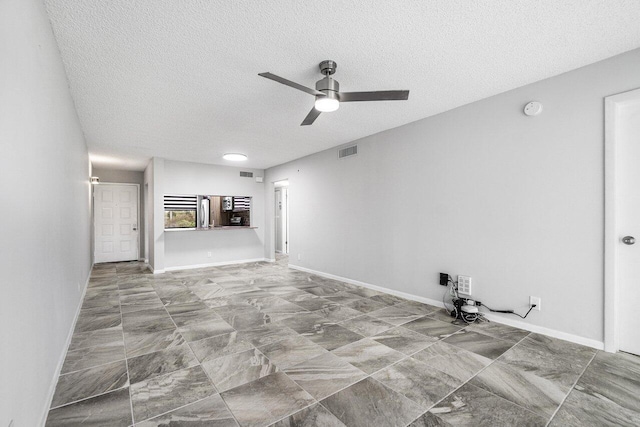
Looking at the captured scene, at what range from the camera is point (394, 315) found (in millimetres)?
3543

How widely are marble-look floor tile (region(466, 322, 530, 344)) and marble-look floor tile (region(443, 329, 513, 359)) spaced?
0.09 metres

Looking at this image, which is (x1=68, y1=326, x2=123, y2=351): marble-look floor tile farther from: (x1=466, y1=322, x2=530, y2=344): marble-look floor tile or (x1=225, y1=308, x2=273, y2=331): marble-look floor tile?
(x1=466, y1=322, x2=530, y2=344): marble-look floor tile

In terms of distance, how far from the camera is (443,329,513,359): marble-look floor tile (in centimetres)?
258

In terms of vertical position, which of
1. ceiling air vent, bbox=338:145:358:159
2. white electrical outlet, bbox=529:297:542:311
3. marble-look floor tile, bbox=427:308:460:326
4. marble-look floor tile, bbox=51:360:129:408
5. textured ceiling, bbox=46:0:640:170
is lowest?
marble-look floor tile, bbox=427:308:460:326

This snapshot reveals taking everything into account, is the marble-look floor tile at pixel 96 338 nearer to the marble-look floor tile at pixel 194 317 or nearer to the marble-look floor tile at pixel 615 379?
the marble-look floor tile at pixel 194 317

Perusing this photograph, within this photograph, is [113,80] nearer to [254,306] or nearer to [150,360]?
[150,360]

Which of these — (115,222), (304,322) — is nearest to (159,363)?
(304,322)

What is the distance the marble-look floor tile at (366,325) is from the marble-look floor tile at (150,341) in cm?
171

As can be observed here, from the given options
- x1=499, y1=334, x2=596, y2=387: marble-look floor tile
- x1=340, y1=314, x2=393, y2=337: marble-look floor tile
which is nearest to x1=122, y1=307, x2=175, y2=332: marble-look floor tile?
x1=340, y1=314, x2=393, y2=337: marble-look floor tile

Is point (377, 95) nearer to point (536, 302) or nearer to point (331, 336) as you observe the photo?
point (331, 336)

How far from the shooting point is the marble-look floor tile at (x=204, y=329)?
2.93 m

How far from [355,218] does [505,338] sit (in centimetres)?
282

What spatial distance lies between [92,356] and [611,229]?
4.64m

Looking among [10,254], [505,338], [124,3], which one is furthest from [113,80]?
[505,338]
